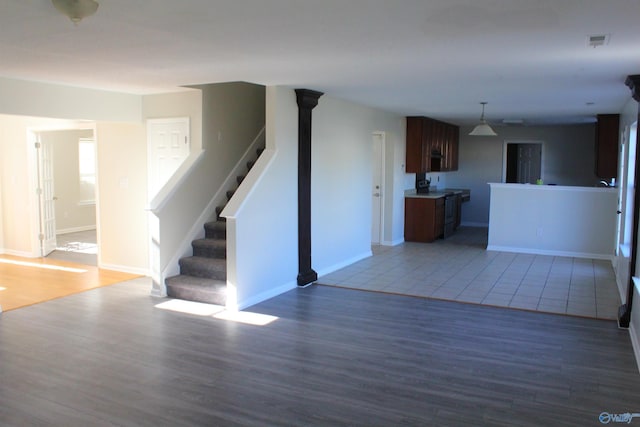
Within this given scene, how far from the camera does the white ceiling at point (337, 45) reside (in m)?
2.64

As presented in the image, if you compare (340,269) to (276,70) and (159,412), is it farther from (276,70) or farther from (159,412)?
(159,412)

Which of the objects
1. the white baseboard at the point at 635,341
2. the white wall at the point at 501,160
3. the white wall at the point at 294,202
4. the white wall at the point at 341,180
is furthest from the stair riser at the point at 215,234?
the white wall at the point at 501,160

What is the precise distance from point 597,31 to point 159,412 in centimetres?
337

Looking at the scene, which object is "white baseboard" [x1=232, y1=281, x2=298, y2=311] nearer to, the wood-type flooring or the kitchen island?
the wood-type flooring

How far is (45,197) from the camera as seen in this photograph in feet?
26.8

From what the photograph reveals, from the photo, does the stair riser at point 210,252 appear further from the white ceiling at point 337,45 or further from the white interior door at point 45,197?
the white interior door at point 45,197

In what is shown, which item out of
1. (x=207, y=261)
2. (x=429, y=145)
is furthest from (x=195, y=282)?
(x=429, y=145)

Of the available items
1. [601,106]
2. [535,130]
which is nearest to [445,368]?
[601,106]

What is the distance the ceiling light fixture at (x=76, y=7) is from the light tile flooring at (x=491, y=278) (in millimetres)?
4264

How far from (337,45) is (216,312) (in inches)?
114

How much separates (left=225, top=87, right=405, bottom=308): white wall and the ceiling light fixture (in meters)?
2.74

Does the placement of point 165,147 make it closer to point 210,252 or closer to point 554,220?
point 210,252

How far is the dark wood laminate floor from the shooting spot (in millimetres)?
3102

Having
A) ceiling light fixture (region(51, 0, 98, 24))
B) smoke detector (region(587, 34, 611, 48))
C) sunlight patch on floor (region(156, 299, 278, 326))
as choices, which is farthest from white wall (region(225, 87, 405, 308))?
smoke detector (region(587, 34, 611, 48))
